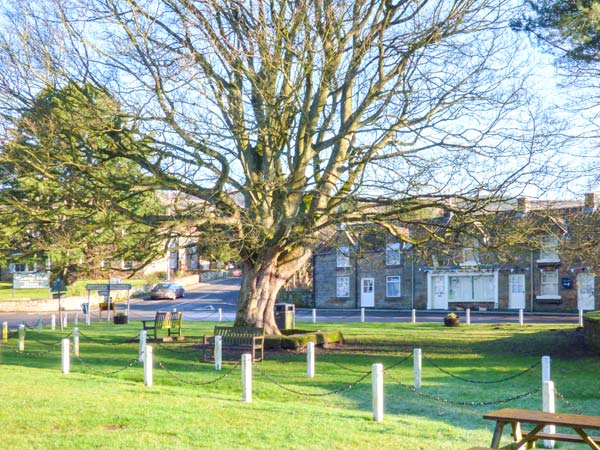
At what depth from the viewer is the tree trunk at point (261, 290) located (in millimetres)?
23641

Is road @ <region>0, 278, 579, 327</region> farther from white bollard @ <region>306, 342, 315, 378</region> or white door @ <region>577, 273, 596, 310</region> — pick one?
white bollard @ <region>306, 342, 315, 378</region>

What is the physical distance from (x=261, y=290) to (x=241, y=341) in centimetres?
258

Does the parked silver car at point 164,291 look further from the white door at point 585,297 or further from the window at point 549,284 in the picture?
the white door at point 585,297

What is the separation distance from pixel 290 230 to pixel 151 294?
4284 cm

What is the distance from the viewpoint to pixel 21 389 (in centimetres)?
1495

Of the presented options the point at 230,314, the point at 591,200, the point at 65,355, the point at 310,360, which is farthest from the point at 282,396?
the point at 230,314

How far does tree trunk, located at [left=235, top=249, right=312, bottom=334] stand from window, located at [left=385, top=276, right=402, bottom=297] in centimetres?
3271

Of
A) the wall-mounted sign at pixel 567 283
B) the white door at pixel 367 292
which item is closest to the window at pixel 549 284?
the wall-mounted sign at pixel 567 283

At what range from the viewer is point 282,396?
1535 centimetres

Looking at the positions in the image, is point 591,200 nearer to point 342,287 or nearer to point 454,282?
point 454,282

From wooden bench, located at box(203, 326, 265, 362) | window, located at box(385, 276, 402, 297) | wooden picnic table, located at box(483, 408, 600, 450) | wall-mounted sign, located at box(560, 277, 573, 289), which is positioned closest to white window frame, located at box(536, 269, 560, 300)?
wall-mounted sign, located at box(560, 277, 573, 289)

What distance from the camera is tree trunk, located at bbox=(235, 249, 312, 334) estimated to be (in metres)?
23.6

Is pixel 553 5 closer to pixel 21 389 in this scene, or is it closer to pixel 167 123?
pixel 167 123

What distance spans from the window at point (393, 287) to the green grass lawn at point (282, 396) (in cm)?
2821
